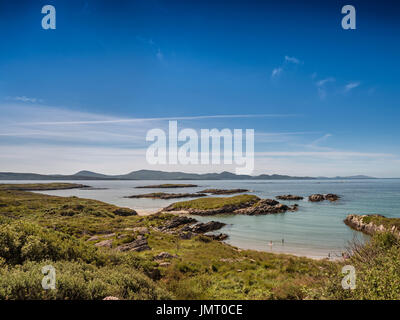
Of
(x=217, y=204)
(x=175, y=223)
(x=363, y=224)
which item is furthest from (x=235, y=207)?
(x=363, y=224)

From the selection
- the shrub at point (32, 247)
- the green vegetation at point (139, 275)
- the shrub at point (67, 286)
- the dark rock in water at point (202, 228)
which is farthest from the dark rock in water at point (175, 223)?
the shrub at point (67, 286)

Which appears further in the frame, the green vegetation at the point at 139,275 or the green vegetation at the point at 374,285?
the green vegetation at the point at 139,275

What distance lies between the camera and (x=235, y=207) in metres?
70.6

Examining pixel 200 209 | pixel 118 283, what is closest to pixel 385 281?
pixel 118 283

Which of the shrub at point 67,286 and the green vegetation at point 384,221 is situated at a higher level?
the shrub at point 67,286

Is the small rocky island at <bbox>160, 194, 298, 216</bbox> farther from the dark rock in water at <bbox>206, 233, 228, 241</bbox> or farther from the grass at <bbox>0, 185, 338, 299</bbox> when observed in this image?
the grass at <bbox>0, 185, 338, 299</bbox>

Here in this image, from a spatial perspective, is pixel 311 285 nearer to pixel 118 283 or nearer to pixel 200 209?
pixel 118 283

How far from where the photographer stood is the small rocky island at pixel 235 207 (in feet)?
214

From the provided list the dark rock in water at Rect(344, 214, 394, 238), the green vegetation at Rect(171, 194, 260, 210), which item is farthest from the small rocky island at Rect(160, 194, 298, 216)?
the dark rock in water at Rect(344, 214, 394, 238)

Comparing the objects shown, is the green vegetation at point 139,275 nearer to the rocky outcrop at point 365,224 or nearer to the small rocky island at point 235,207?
the rocky outcrop at point 365,224

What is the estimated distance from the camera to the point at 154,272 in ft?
43.9

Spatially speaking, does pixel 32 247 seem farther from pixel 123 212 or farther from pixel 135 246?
pixel 123 212

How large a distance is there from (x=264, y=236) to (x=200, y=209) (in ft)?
113
